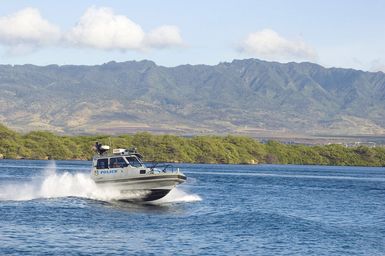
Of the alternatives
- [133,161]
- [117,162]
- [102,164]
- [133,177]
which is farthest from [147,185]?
[102,164]

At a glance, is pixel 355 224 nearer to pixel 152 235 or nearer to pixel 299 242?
pixel 299 242

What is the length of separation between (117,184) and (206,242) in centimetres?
1946


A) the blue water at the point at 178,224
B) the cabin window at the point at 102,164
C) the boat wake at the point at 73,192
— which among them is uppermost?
the cabin window at the point at 102,164

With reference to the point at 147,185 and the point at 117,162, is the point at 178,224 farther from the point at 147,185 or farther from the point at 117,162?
the point at 117,162

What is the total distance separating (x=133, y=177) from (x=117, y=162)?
204cm

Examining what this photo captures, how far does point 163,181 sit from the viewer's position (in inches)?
2466

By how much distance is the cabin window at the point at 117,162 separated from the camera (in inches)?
2496

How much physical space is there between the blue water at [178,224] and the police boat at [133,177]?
118 cm

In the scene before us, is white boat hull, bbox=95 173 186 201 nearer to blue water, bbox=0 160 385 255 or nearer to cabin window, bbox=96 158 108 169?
blue water, bbox=0 160 385 255

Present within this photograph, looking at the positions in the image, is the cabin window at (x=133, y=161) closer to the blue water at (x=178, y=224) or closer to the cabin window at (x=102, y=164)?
the cabin window at (x=102, y=164)

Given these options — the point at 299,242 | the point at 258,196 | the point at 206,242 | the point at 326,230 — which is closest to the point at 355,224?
the point at 326,230

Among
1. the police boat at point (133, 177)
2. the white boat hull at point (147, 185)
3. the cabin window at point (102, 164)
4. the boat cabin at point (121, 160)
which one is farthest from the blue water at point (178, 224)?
the boat cabin at point (121, 160)

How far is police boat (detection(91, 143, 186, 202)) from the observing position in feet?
205

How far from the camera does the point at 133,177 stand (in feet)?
206
